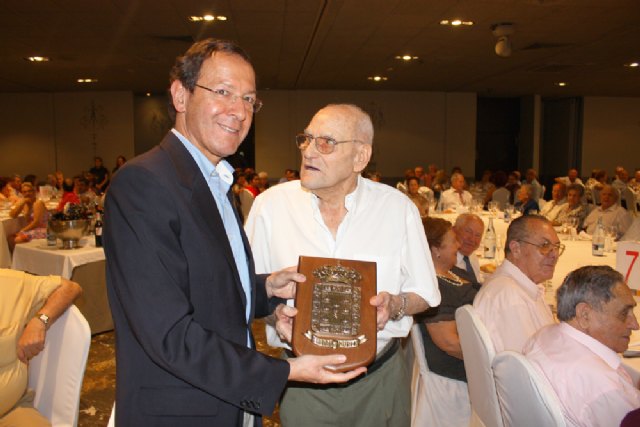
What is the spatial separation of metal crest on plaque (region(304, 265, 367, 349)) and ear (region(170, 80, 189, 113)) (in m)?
0.60

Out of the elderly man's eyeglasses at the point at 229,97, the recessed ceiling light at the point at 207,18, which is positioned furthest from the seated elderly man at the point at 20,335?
the recessed ceiling light at the point at 207,18

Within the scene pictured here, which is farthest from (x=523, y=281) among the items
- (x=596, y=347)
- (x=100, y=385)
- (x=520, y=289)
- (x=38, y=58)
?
(x=38, y=58)

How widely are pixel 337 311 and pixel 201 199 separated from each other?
0.50 meters

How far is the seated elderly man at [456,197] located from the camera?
8.57 m

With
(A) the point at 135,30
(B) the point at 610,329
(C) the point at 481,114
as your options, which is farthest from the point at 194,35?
(C) the point at 481,114

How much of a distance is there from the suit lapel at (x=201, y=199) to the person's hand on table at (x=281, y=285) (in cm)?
34

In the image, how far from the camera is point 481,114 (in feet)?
64.3

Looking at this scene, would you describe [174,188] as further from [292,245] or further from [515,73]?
[515,73]

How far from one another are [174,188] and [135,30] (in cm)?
811

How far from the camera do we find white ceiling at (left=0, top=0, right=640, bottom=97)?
7.16 m

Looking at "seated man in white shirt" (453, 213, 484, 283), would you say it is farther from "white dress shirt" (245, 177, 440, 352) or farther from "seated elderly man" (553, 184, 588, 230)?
"seated elderly man" (553, 184, 588, 230)

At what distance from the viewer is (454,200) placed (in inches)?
345

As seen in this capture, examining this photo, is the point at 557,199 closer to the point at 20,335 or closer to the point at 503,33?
the point at 503,33

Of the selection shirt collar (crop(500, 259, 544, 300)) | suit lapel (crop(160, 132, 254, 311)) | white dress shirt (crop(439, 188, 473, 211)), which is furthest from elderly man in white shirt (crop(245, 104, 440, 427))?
white dress shirt (crop(439, 188, 473, 211))
